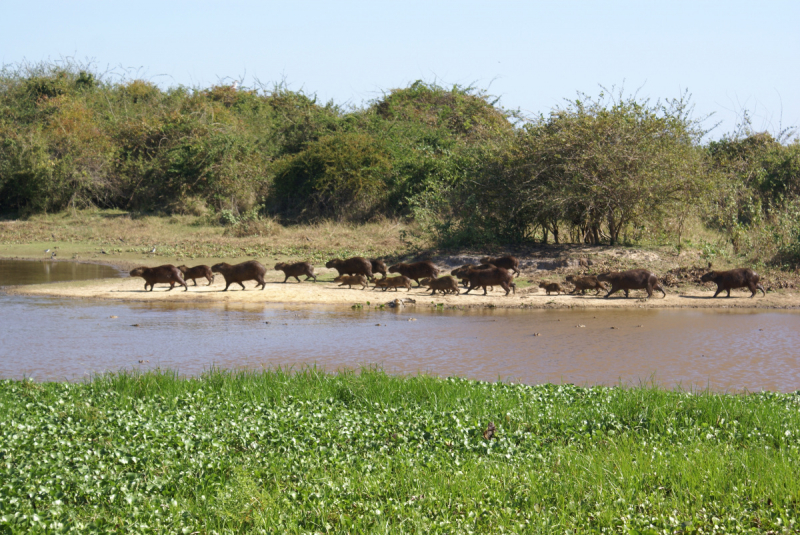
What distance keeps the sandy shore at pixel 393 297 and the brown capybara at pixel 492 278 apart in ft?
0.78

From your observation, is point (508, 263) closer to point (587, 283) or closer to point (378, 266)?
point (587, 283)

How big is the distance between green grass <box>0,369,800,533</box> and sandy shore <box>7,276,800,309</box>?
7.94 metres

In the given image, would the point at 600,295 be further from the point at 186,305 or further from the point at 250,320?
the point at 186,305

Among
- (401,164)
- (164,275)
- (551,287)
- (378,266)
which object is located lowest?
(551,287)

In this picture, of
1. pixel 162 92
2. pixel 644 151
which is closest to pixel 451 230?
pixel 644 151

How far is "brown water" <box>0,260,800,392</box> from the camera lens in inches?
352

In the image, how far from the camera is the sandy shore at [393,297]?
14.8m

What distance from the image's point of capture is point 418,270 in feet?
55.7

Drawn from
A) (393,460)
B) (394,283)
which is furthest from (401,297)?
(393,460)

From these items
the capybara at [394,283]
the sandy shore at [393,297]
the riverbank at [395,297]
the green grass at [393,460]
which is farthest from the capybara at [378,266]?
the green grass at [393,460]

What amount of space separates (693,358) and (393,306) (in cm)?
634

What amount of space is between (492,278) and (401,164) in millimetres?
12962

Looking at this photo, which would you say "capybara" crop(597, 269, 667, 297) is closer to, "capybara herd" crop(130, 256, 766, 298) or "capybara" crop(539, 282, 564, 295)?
"capybara herd" crop(130, 256, 766, 298)

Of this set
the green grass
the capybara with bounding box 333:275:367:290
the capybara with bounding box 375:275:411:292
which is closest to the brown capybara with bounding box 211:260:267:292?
the capybara with bounding box 333:275:367:290
